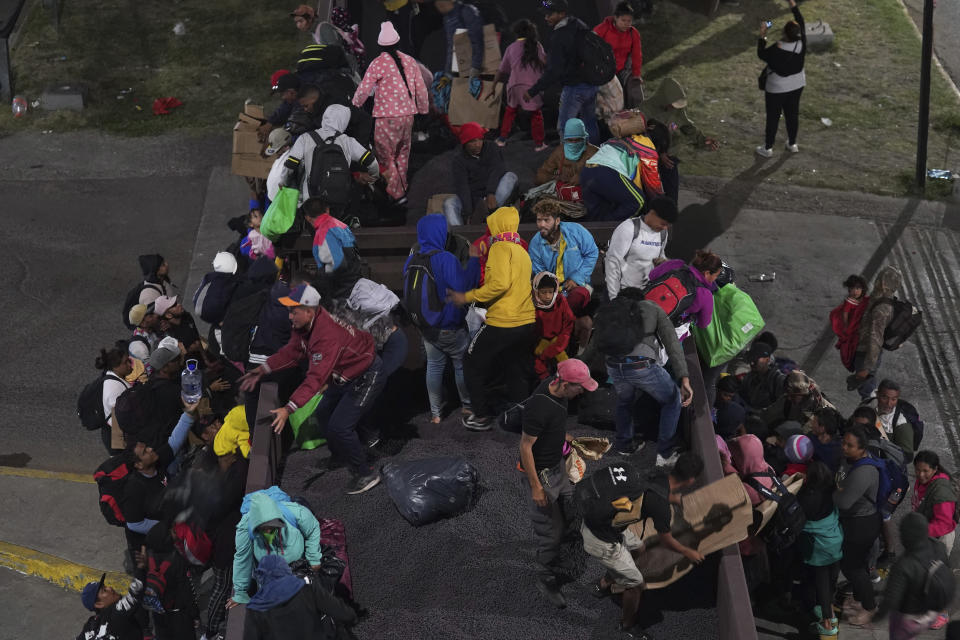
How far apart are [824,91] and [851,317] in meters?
7.95

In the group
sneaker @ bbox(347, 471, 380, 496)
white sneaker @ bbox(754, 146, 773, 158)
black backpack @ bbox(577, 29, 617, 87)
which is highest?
black backpack @ bbox(577, 29, 617, 87)

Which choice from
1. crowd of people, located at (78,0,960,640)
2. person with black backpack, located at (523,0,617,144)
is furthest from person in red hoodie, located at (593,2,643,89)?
crowd of people, located at (78,0,960,640)

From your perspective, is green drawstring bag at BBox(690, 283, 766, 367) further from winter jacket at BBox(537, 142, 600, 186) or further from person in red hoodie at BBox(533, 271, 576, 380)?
winter jacket at BBox(537, 142, 600, 186)

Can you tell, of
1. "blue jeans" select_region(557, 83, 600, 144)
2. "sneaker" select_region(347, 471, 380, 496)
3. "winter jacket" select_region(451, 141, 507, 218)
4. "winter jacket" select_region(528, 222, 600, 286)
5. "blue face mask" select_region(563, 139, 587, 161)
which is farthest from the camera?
"blue jeans" select_region(557, 83, 600, 144)

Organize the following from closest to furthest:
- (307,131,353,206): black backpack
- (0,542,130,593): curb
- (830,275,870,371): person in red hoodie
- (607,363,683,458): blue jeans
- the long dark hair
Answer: (607,363,683,458): blue jeans, (0,542,130,593): curb, (830,275,870,371): person in red hoodie, (307,131,353,206): black backpack, the long dark hair

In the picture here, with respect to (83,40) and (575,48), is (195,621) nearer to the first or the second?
(575,48)

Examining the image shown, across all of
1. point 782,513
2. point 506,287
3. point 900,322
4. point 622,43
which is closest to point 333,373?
point 506,287

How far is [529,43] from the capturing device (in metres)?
11.9

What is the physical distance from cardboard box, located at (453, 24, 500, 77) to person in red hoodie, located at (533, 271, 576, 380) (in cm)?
484

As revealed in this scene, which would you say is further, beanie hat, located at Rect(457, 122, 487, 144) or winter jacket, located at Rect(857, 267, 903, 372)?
beanie hat, located at Rect(457, 122, 487, 144)

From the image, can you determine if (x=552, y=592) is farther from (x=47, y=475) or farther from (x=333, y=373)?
(x=47, y=475)

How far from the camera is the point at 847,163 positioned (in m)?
15.1

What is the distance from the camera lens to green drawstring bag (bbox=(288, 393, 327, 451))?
8.82m

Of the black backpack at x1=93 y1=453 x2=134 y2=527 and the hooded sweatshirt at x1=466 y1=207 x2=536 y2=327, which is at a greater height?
the hooded sweatshirt at x1=466 y1=207 x2=536 y2=327
